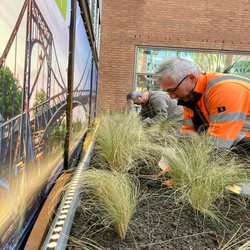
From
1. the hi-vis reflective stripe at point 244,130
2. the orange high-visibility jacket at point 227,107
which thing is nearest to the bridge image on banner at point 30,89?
the orange high-visibility jacket at point 227,107

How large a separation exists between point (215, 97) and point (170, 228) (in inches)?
41.3

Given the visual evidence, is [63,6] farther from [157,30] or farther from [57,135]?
[157,30]

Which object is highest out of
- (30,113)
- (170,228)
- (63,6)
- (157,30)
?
(157,30)

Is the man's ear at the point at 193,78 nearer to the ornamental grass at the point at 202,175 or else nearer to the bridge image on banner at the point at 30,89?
the ornamental grass at the point at 202,175

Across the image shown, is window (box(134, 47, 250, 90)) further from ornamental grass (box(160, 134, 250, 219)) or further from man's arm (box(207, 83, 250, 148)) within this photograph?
ornamental grass (box(160, 134, 250, 219))

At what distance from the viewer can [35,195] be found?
154cm

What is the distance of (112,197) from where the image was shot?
149 centimetres

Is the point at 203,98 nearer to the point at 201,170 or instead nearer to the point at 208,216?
the point at 201,170

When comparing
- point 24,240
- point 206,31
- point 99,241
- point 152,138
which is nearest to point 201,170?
point 99,241

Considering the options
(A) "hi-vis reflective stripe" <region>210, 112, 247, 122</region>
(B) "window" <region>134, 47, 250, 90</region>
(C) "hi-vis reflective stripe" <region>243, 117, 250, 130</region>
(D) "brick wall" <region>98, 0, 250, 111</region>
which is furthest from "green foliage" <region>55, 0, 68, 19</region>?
(B) "window" <region>134, 47, 250, 90</region>

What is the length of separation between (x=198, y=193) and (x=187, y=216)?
0.12 metres

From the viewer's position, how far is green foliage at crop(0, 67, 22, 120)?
90 cm

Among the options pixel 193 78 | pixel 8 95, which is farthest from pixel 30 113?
pixel 193 78

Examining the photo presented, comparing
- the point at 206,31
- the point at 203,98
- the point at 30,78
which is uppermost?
the point at 206,31
